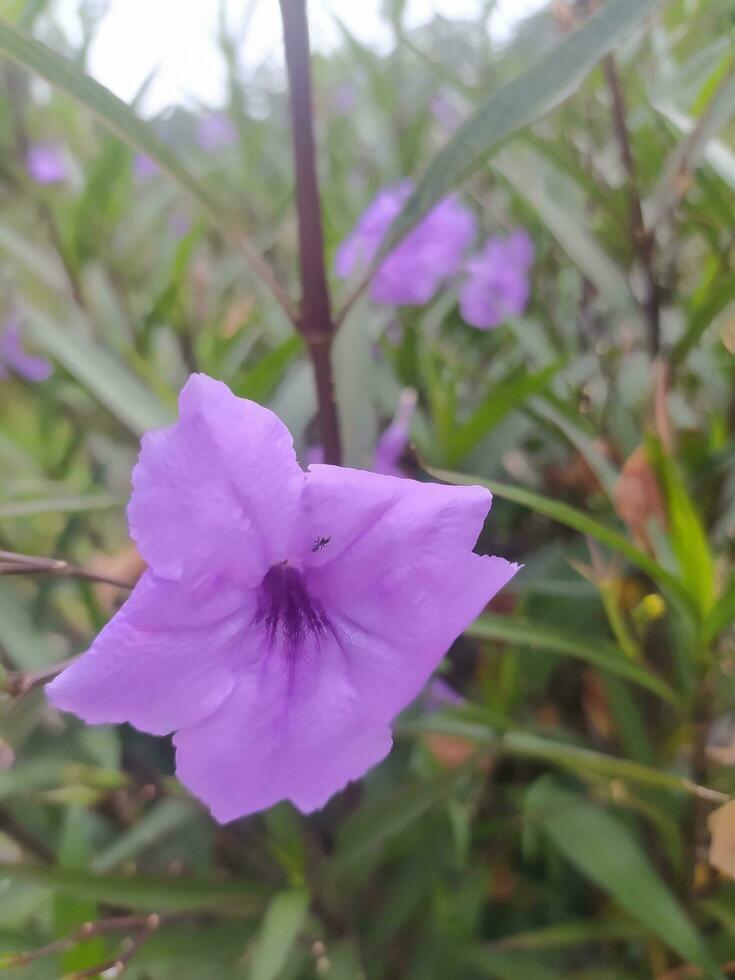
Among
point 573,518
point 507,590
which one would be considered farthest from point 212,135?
point 573,518

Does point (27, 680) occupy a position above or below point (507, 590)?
above

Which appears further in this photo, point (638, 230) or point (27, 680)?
point (638, 230)

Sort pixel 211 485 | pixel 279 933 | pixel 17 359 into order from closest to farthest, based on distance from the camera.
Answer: pixel 211 485, pixel 279 933, pixel 17 359

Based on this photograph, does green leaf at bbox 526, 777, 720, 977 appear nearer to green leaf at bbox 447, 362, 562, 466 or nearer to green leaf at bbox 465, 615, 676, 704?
green leaf at bbox 465, 615, 676, 704

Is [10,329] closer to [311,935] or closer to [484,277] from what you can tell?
[484,277]

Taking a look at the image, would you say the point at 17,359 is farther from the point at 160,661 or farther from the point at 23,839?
the point at 160,661

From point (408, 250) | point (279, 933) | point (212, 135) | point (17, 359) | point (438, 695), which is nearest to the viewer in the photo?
point (279, 933)

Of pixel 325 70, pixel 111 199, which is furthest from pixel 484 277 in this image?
pixel 325 70
